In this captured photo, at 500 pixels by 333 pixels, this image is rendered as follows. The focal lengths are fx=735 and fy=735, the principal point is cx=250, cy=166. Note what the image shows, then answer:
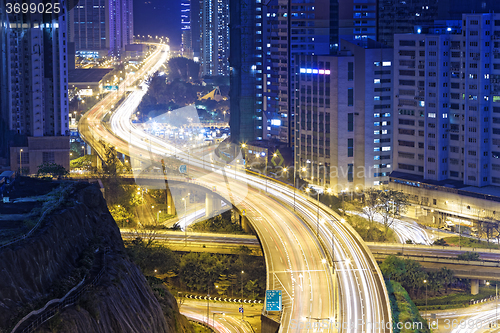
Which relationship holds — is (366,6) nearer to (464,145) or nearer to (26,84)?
(464,145)

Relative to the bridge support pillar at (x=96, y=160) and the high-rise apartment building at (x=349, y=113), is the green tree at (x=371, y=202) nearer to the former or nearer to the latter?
the high-rise apartment building at (x=349, y=113)

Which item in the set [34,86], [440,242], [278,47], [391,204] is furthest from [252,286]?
[278,47]

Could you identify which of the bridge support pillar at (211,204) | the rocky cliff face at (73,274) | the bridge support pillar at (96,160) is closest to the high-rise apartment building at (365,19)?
the bridge support pillar at (211,204)

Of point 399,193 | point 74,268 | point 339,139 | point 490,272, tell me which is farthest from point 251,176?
point 74,268

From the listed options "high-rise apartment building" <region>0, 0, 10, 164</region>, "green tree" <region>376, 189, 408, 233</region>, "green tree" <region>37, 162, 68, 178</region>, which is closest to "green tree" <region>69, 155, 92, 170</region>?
"high-rise apartment building" <region>0, 0, 10, 164</region>

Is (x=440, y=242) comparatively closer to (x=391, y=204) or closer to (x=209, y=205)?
(x=391, y=204)

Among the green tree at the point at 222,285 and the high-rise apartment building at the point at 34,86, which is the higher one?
the high-rise apartment building at the point at 34,86
